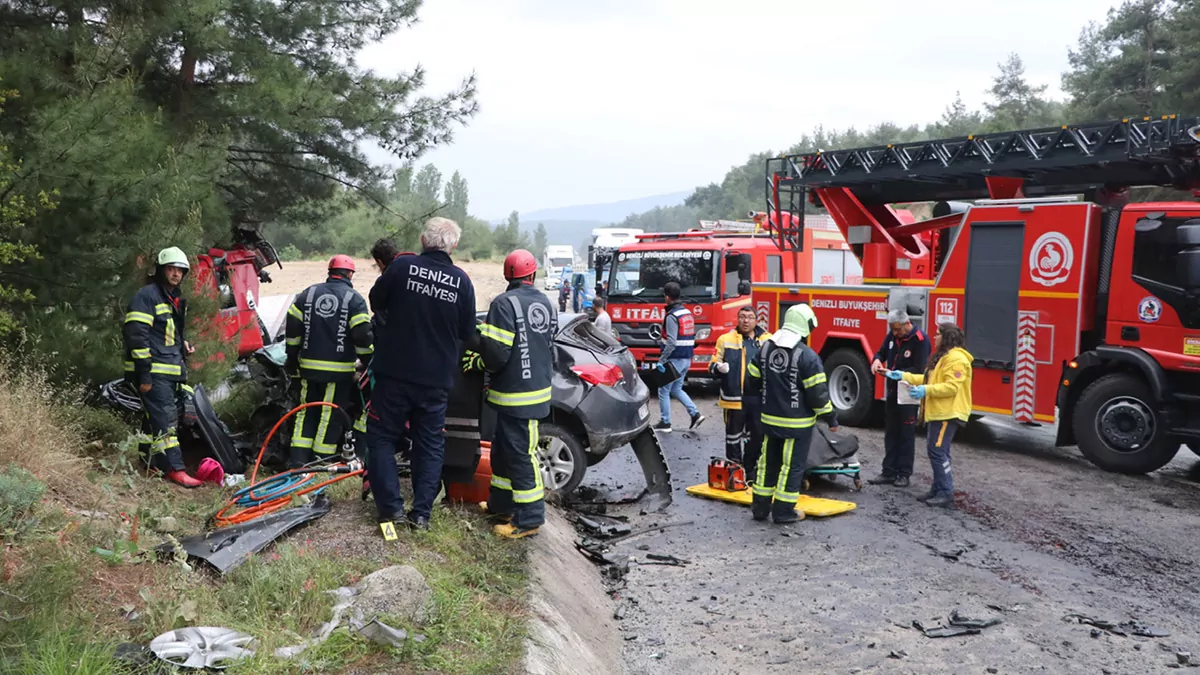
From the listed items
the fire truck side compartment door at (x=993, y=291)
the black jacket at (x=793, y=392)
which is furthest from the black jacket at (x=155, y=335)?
the fire truck side compartment door at (x=993, y=291)

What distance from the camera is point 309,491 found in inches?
222

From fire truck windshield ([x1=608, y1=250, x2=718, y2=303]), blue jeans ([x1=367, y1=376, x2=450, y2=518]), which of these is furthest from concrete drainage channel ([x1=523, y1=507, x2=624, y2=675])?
fire truck windshield ([x1=608, y1=250, x2=718, y2=303])

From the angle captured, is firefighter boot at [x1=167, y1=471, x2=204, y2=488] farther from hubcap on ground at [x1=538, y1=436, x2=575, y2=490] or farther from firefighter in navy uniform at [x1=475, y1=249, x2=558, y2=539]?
hubcap on ground at [x1=538, y1=436, x2=575, y2=490]

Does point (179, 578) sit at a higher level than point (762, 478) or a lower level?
higher

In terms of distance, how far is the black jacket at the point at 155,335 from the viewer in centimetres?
630

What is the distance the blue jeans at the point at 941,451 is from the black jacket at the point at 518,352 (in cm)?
387

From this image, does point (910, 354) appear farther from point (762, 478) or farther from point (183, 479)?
point (183, 479)

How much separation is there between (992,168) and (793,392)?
18.9 ft

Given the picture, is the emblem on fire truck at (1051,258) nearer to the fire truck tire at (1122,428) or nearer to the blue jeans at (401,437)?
the fire truck tire at (1122,428)

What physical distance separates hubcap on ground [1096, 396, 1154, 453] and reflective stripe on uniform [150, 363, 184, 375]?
27.2ft

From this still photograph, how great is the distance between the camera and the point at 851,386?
12.3 metres

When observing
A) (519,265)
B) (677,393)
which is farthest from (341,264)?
(677,393)

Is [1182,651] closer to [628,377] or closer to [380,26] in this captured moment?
[628,377]

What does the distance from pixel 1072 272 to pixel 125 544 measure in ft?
29.4
